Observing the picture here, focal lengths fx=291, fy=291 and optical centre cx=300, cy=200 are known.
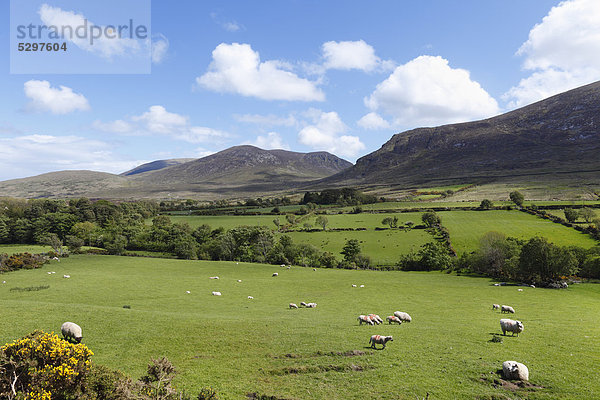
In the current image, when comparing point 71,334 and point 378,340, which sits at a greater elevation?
point 71,334

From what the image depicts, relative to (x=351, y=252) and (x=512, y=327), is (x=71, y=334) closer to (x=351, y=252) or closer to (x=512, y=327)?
(x=512, y=327)

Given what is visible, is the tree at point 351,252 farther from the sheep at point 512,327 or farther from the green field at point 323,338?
the sheep at point 512,327

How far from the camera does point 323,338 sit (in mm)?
20281

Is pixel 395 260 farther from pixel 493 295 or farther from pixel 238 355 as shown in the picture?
pixel 238 355

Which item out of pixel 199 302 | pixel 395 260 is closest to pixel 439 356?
pixel 199 302

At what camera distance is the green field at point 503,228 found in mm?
82438

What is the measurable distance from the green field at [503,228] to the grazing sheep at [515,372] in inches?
3016

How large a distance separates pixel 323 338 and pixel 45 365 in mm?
14990

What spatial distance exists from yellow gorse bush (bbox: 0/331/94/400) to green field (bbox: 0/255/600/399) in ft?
14.9

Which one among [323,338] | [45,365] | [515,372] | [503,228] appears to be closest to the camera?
[45,365]

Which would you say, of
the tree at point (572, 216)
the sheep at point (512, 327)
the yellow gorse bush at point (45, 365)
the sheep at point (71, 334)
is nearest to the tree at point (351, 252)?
the sheep at point (512, 327)

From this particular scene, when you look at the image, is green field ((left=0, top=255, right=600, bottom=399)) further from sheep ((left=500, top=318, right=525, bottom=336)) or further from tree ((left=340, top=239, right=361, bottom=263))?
tree ((left=340, top=239, right=361, bottom=263))

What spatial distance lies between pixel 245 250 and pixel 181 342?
69.8m

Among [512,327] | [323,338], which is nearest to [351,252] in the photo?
[512,327]
